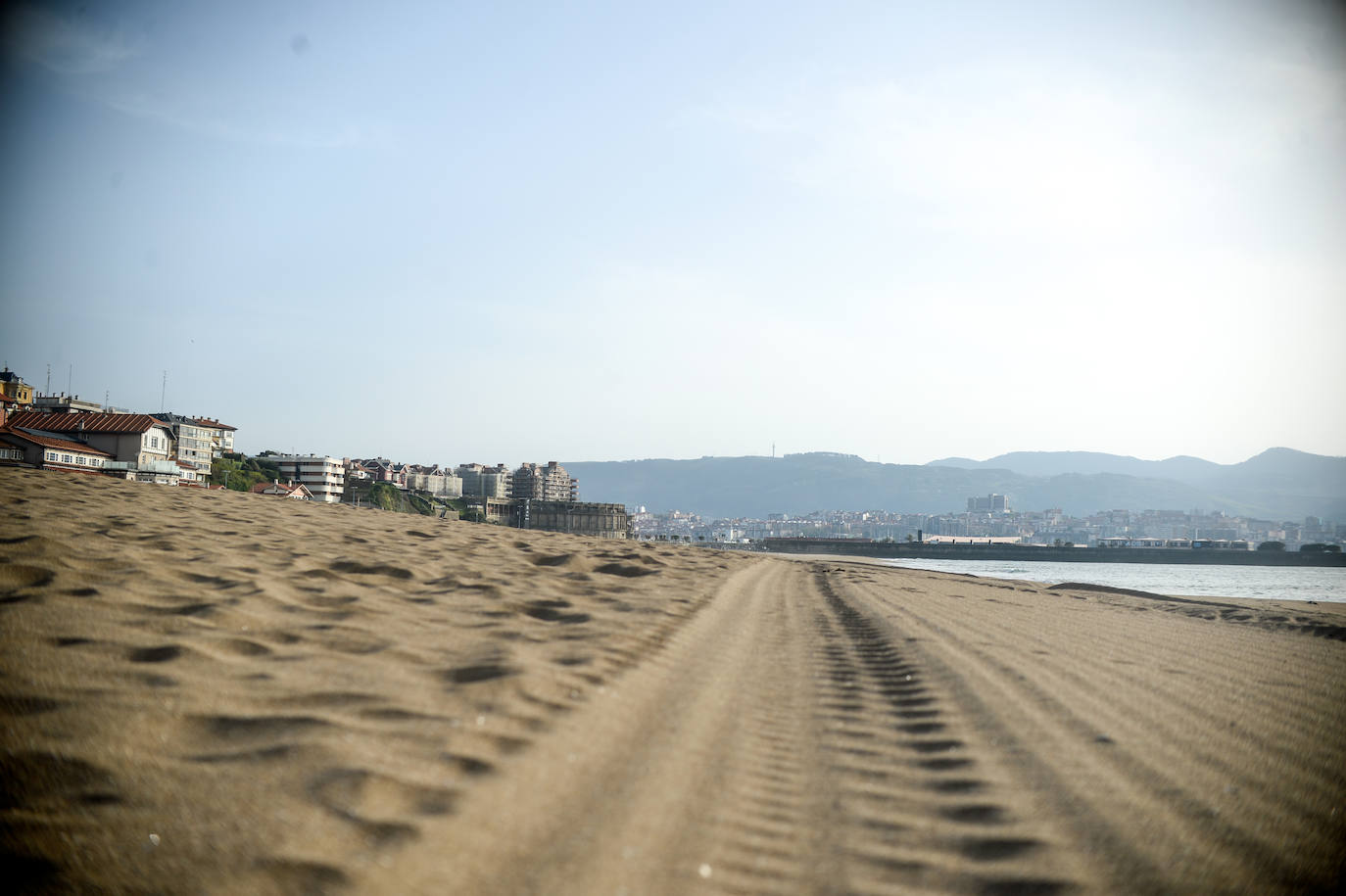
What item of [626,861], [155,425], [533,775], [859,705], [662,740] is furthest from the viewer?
[155,425]

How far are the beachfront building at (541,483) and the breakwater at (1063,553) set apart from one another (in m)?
54.6

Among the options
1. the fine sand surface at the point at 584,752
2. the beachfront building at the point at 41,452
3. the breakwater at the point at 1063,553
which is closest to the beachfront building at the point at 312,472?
the beachfront building at the point at 41,452

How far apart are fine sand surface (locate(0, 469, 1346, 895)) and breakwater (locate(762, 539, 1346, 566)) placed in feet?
333

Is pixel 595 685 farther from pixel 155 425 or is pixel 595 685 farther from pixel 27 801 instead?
pixel 155 425

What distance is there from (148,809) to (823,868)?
87.1 inches

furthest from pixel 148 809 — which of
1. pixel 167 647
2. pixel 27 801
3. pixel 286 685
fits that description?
pixel 167 647

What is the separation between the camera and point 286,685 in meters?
3.57

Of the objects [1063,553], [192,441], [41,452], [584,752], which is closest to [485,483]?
[192,441]

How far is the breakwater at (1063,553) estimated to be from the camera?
336ft

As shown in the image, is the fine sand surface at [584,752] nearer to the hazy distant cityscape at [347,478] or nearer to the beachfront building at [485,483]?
the hazy distant cityscape at [347,478]

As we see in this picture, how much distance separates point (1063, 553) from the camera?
107750 mm

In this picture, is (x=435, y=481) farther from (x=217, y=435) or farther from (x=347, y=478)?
(x=217, y=435)

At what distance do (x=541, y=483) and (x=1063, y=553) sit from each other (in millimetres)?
100160

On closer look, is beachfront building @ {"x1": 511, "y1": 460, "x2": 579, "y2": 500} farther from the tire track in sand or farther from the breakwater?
the tire track in sand
